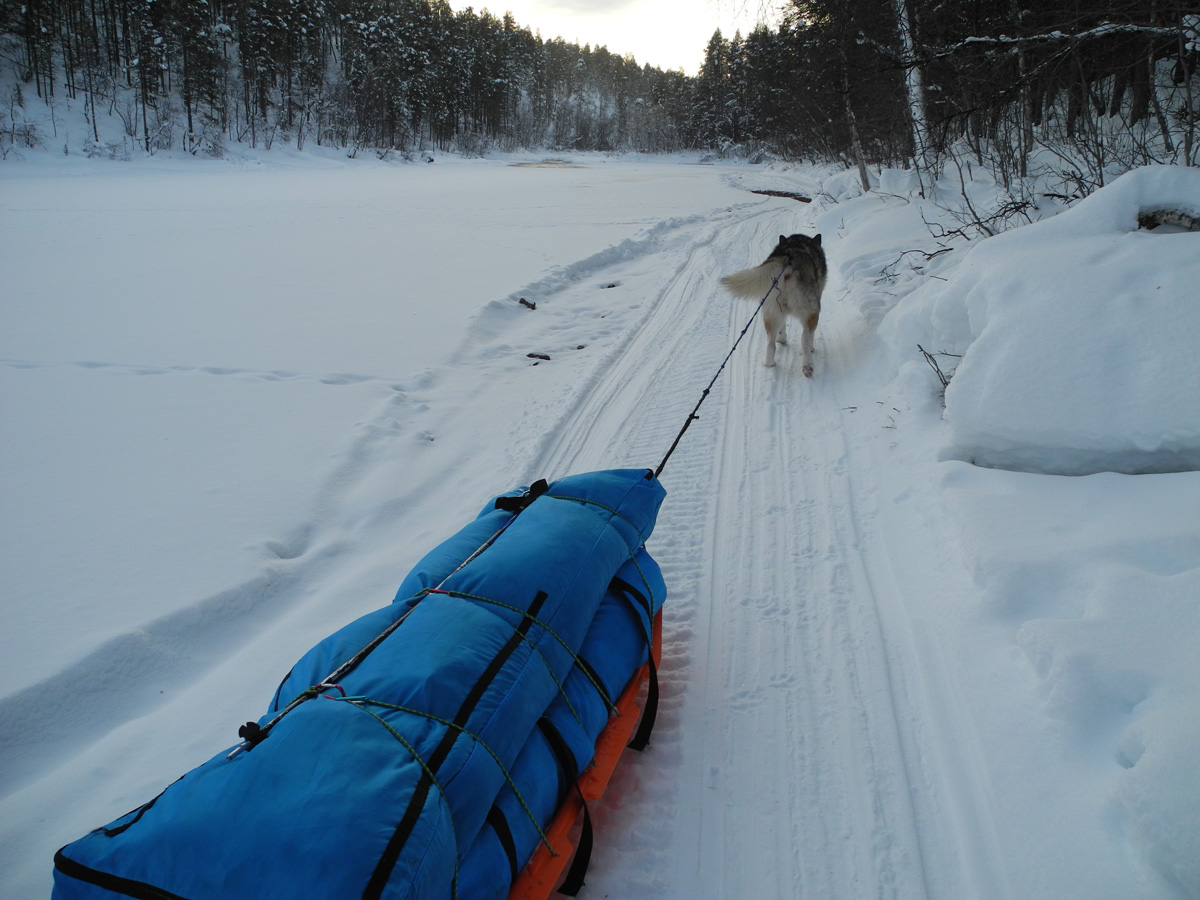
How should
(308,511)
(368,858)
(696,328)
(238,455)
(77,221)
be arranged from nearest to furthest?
1. (368,858)
2. (308,511)
3. (238,455)
4. (696,328)
5. (77,221)

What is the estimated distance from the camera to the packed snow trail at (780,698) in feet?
5.56

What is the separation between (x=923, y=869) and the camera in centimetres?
165

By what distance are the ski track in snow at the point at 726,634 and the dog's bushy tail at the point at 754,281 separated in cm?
59

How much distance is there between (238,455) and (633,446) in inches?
103

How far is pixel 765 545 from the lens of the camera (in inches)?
116

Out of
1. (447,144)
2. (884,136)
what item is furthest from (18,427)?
(447,144)

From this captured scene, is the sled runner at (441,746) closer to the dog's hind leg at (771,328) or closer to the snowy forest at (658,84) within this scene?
the dog's hind leg at (771,328)

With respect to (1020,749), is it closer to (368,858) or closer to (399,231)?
(368,858)

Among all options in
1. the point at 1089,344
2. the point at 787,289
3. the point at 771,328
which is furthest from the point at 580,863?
the point at 787,289

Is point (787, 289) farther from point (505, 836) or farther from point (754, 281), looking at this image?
point (505, 836)

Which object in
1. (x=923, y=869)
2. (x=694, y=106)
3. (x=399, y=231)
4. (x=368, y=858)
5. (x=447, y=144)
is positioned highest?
(x=694, y=106)

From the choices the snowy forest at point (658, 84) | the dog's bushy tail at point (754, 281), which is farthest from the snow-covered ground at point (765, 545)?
the snowy forest at point (658, 84)

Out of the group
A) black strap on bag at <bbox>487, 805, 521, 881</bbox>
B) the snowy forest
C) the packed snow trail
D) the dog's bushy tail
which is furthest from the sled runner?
the snowy forest

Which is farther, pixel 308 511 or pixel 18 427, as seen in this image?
pixel 18 427
